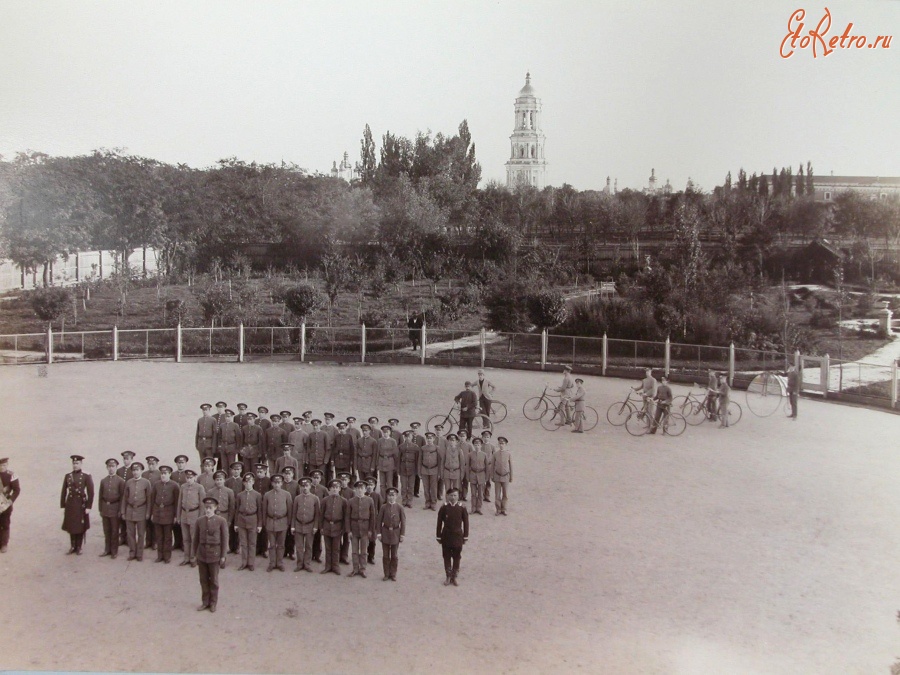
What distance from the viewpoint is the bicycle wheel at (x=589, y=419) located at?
→ 8.51 meters

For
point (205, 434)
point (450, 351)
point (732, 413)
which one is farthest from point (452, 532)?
point (732, 413)

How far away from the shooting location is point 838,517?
19.6 ft

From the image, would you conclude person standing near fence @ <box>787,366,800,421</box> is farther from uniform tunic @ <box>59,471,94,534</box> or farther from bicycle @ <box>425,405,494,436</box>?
uniform tunic @ <box>59,471,94,534</box>

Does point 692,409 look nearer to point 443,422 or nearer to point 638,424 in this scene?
point 638,424

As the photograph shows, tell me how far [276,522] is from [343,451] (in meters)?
1.41

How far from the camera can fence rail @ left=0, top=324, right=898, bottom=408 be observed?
26.1 ft

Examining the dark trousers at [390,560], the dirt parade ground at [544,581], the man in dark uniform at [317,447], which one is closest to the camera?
the dirt parade ground at [544,581]

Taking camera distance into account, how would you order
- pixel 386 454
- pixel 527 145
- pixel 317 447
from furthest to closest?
pixel 527 145, pixel 317 447, pixel 386 454

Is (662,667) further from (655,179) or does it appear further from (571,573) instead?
(655,179)

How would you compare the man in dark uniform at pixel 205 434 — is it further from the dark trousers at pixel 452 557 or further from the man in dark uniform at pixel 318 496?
the dark trousers at pixel 452 557

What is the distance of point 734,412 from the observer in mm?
8758

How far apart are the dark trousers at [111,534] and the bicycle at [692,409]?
18.9 ft

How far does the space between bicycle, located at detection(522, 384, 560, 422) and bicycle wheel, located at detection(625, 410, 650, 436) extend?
83 cm

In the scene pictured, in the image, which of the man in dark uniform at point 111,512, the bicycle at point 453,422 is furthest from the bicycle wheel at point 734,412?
the man in dark uniform at point 111,512
